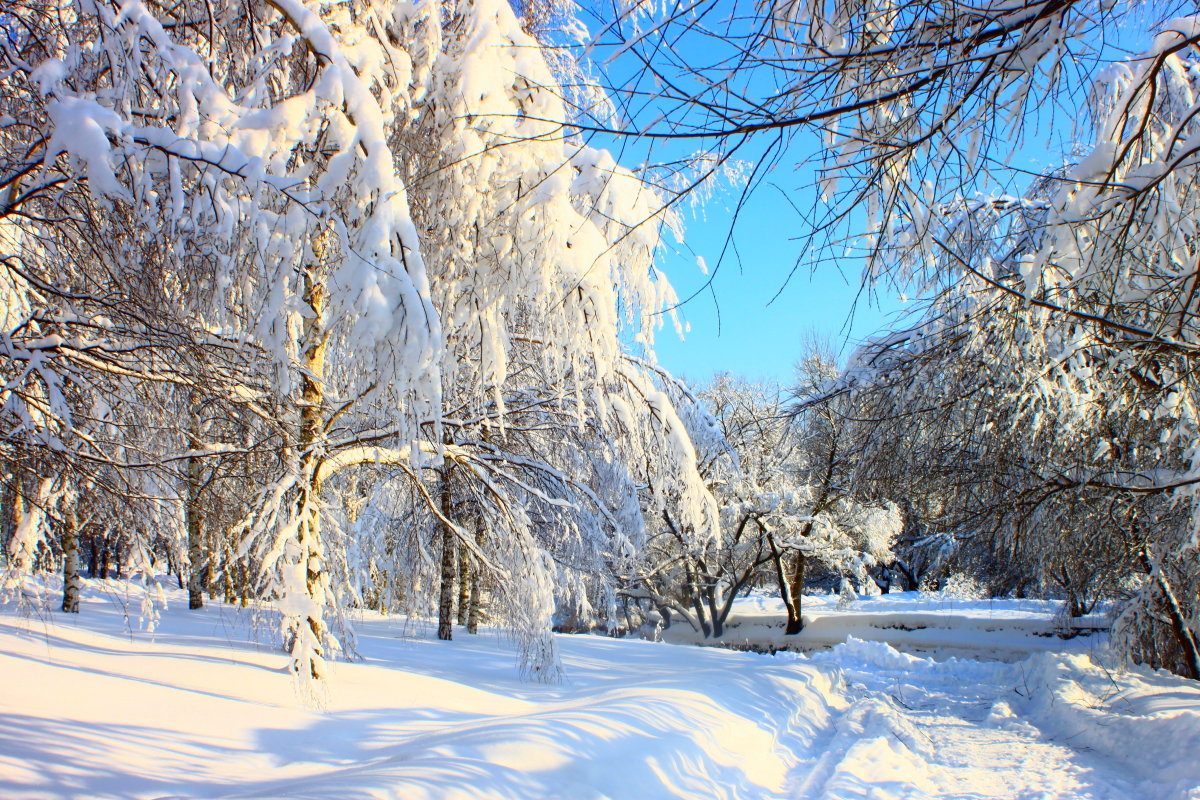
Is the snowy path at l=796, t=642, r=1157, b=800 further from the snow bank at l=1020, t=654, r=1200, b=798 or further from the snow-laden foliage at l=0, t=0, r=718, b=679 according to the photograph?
the snow-laden foliage at l=0, t=0, r=718, b=679

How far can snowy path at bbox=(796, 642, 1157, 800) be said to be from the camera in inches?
211

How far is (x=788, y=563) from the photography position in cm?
2497

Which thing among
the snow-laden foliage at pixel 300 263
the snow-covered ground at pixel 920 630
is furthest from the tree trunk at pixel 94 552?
the snow-covered ground at pixel 920 630

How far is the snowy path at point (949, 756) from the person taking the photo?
17.6 feet

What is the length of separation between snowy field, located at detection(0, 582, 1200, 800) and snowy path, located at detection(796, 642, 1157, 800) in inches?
1.3

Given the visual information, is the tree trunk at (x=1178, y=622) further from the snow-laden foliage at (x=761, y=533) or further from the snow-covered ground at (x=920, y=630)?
the snow-laden foliage at (x=761, y=533)

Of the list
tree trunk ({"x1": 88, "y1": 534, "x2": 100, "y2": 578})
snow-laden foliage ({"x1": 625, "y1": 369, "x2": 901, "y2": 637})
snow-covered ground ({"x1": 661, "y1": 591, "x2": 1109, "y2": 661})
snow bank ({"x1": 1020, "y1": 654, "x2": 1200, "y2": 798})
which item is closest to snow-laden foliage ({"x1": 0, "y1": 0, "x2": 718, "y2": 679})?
tree trunk ({"x1": 88, "y1": 534, "x2": 100, "y2": 578})

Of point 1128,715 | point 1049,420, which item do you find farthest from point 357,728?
point 1128,715

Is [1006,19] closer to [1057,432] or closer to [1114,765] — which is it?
[1057,432]

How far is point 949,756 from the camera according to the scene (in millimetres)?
6688

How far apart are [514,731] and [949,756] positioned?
4572 mm

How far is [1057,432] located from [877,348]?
1911 millimetres

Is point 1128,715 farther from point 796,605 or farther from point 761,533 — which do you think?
point 796,605

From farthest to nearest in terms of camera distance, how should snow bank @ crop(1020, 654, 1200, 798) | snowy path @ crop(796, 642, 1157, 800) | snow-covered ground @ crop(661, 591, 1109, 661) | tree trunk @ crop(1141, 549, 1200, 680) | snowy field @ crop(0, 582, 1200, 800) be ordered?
snow-covered ground @ crop(661, 591, 1109, 661) → tree trunk @ crop(1141, 549, 1200, 680) → snow bank @ crop(1020, 654, 1200, 798) → snowy path @ crop(796, 642, 1157, 800) → snowy field @ crop(0, 582, 1200, 800)
